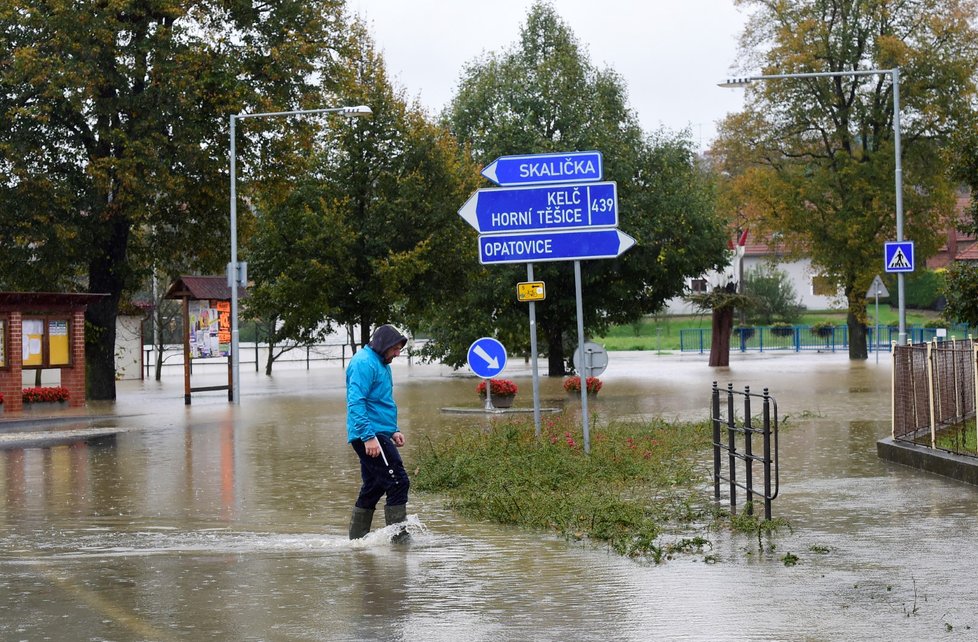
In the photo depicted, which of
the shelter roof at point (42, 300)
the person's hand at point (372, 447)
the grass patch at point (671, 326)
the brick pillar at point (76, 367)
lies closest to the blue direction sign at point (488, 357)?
the person's hand at point (372, 447)

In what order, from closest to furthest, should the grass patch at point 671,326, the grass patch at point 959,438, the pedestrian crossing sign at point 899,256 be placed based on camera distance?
1. the grass patch at point 959,438
2. the pedestrian crossing sign at point 899,256
3. the grass patch at point 671,326

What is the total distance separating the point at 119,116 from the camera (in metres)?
34.1

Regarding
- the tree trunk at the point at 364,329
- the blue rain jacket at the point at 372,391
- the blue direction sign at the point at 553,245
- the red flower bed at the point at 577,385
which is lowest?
the red flower bed at the point at 577,385

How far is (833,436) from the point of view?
19266 mm

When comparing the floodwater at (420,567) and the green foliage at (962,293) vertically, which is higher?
the green foliage at (962,293)

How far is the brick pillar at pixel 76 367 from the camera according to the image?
30625mm

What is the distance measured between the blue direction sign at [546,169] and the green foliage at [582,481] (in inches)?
118

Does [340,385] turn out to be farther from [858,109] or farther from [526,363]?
[858,109]

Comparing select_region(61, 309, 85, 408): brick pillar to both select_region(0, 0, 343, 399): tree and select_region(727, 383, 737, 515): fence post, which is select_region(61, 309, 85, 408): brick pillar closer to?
select_region(0, 0, 343, 399): tree

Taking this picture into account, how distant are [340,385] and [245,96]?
1009cm

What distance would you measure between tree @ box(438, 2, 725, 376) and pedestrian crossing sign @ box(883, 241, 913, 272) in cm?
1428

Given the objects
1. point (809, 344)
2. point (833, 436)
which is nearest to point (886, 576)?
point (833, 436)

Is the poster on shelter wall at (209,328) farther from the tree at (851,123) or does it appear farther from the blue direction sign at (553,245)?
the tree at (851,123)

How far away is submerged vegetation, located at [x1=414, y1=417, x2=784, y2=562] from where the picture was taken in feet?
33.3
